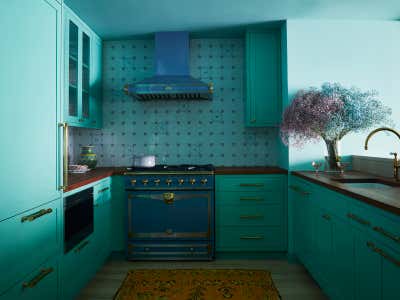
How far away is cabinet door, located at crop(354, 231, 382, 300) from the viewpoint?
1.37 metres

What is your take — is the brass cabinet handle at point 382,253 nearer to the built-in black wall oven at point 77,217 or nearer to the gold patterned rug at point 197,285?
the gold patterned rug at point 197,285

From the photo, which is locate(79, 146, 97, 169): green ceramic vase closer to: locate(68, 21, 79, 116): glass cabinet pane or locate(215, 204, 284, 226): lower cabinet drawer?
locate(68, 21, 79, 116): glass cabinet pane

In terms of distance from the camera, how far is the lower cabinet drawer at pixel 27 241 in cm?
131

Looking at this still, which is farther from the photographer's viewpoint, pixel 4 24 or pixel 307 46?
pixel 307 46

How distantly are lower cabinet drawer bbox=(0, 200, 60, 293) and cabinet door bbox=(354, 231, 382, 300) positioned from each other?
174 centimetres

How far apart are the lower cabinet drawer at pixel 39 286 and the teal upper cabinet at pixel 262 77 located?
2203mm

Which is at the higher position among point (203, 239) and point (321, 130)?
point (321, 130)

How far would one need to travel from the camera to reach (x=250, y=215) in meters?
2.82

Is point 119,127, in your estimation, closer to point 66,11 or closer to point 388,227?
point 66,11

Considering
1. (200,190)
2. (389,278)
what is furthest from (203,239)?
(389,278)

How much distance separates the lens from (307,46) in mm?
2768

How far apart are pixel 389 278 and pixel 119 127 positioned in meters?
2.90

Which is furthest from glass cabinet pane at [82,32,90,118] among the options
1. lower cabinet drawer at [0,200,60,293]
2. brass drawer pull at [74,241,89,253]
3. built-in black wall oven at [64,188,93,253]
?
lower cabinet drawer at [0,200,60,293]

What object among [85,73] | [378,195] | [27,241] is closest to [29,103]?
[27,241]
